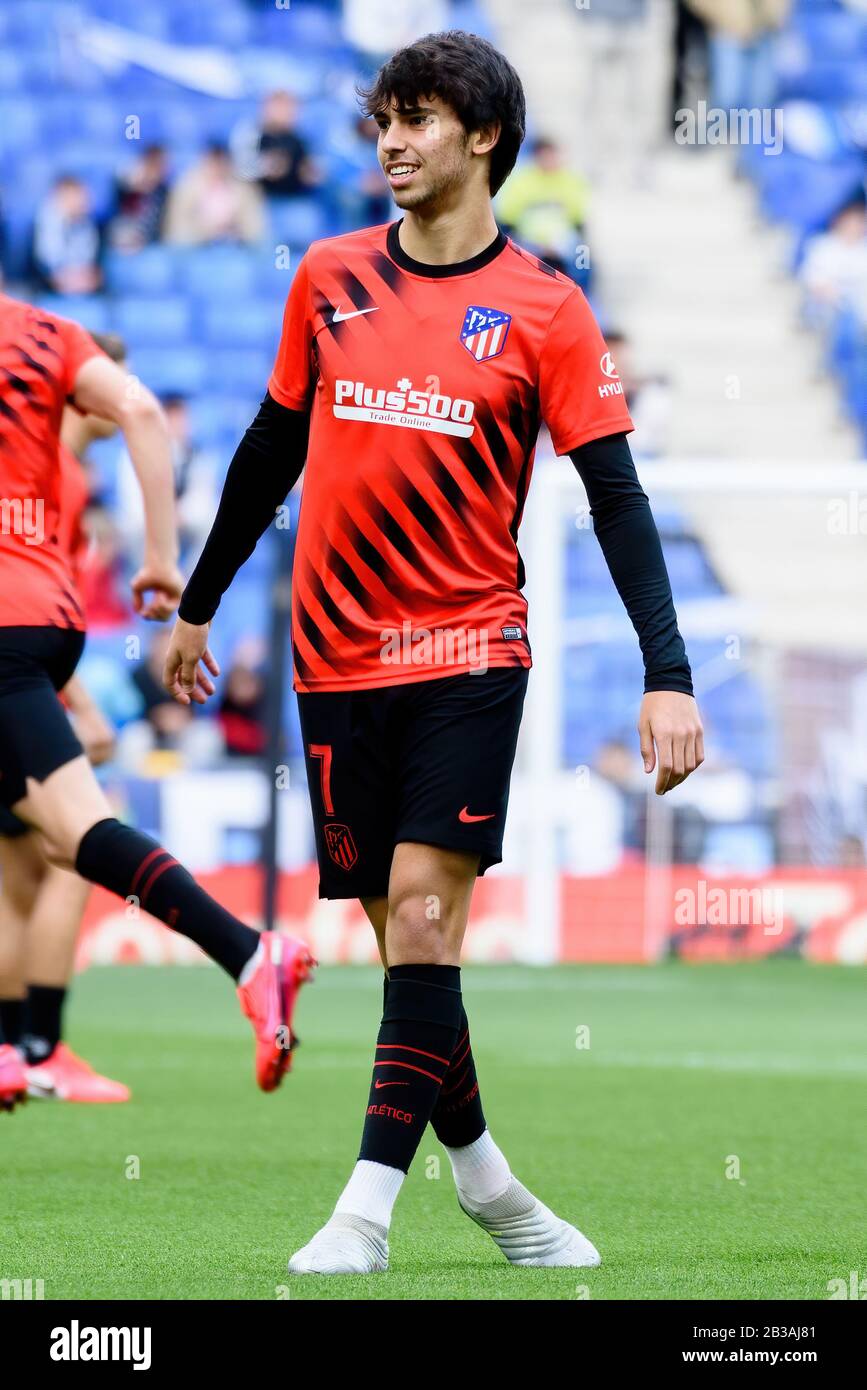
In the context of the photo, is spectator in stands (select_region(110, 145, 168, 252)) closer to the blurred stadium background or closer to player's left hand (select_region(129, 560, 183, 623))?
the blurred stadium background

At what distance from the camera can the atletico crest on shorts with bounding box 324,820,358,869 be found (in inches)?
151

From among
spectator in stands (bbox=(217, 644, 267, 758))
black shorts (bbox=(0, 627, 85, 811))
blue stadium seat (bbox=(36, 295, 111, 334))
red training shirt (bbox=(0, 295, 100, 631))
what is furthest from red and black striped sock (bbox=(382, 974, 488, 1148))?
blue stadium seat (bbox=(36, 295, 111, 334))

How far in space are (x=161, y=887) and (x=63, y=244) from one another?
13.6 meters

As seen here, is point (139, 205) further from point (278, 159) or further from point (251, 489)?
point (251, 489)

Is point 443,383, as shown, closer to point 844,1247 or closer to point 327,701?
point 327,701

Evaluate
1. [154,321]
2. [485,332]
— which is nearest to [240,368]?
[154,321]

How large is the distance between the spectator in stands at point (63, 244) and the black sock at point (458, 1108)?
1443 centimetres

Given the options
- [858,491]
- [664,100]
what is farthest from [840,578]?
[664,100]

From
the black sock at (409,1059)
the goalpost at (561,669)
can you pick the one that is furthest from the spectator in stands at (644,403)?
the black sock at (409,1059)

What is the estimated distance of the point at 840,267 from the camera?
1781cm

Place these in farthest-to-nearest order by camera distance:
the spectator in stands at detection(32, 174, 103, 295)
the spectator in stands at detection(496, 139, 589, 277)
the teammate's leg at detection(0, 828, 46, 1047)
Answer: the spectator in stands at detection(32, 174, 103, 295)
the spectator in stands at detection(496, 139, 589, 277)
the teammate's leg at detection(0, 828, 46, 1047)

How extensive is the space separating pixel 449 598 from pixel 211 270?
48.1 ft

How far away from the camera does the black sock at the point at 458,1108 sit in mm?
3869

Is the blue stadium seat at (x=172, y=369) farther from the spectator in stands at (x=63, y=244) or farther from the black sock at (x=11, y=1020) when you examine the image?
the black sock at (x=11, y=1020)
